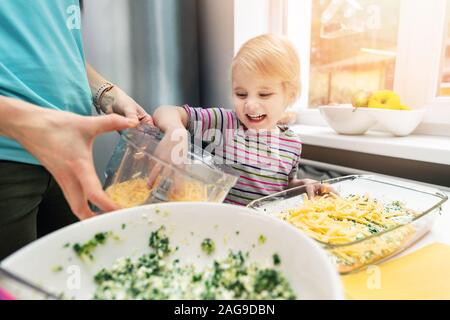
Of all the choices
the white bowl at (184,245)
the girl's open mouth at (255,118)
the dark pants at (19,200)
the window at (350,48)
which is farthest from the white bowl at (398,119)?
the dark pants at (19,200)

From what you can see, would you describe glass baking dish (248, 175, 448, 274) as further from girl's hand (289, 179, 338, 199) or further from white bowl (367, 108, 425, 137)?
white bowl (367, 108, 425, 137)

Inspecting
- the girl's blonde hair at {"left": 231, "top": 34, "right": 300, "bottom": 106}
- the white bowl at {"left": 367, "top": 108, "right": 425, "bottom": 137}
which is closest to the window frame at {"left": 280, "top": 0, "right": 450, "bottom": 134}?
the white bowl at {"left": 367, "top": 108, "right": 425, "bottom": 137}

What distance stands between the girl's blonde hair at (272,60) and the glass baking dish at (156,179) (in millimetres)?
432

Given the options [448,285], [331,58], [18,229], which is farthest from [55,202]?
[331,58]

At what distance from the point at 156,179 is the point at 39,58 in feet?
1.12

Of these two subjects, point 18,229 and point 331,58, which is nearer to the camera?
point 18,229

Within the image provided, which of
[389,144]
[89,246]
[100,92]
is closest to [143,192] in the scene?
[89,246]

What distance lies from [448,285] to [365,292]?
0.41 feet

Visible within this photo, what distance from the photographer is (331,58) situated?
4.76 feet

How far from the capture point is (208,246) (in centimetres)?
41

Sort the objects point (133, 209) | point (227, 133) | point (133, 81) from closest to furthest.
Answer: point (133, 209), point (227, 133), point (133, 81)

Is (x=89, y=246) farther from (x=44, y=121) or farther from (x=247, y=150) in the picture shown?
(x=247, y=150)

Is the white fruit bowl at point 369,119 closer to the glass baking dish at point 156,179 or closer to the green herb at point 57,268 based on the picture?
the glass baking dish at point 156,179
